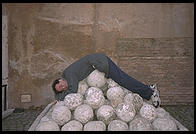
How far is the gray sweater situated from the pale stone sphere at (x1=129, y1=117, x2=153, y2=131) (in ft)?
3.98

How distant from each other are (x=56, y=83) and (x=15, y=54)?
11.8ft

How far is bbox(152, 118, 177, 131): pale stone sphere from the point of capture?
3.46 metres

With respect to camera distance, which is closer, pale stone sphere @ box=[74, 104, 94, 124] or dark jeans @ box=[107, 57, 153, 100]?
pale stone sphere @ box=[74, 104, 94, 124]

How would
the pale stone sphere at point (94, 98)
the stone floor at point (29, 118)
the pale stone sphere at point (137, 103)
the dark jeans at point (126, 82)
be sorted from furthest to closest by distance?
the stone floor at point (29, 118) → the dark jeans at point (126, 82) → the pale stone sphere at point (137, 103) → the pale stone sphere at point (94, 98)

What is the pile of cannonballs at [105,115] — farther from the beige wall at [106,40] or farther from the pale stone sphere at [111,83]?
the beige wall at [106,40]


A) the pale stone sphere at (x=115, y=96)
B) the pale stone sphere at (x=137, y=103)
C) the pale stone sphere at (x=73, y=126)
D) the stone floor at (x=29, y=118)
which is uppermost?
the pale stone sphere at (x=115, y=96)

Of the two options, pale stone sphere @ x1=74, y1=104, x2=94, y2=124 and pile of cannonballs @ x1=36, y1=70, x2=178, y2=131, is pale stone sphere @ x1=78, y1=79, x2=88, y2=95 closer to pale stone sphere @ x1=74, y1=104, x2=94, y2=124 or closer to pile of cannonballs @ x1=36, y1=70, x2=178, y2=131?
pile of cannonballs @ x1=36, y1=70, x2=178, y2=131

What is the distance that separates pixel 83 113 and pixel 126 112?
0.71 m

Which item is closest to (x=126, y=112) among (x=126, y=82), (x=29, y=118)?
(x=126, y=82)

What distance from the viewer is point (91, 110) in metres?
3.80

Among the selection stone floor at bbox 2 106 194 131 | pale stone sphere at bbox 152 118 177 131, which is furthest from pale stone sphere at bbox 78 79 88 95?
stone floor at bbox 2 106 194 131

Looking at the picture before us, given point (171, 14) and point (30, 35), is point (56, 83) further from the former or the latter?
point (171, 14)

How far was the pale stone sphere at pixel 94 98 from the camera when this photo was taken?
388 cm

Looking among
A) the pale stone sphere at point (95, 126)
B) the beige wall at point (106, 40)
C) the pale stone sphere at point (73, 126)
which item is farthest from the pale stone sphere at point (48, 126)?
the beige wall at point (106, 40)
